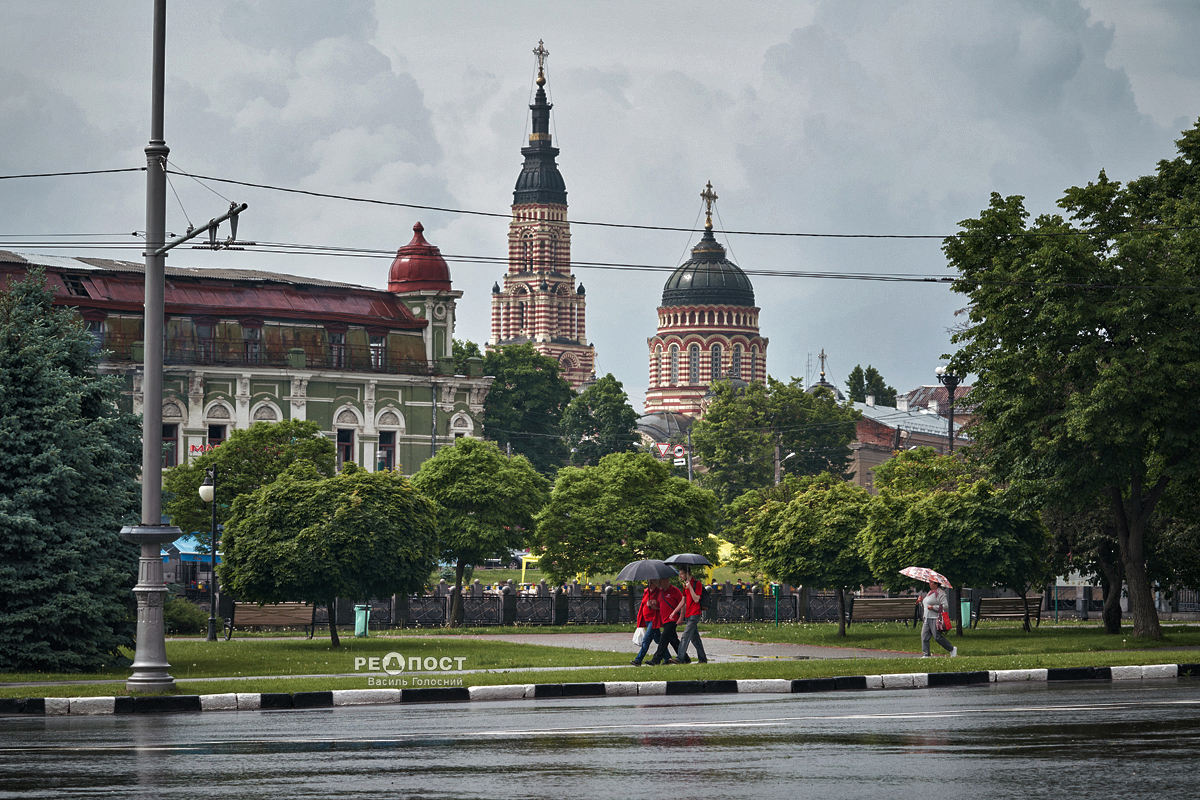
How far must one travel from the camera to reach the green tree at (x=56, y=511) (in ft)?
69.6

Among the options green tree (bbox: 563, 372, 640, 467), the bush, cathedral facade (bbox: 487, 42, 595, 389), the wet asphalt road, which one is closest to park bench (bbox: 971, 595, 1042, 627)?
the bush

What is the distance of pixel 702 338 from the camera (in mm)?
146250

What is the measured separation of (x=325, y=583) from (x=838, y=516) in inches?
498

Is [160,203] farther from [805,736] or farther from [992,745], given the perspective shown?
[992,745]

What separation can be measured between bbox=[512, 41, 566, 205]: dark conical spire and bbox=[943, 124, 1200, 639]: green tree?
130093mm

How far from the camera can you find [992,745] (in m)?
11.5

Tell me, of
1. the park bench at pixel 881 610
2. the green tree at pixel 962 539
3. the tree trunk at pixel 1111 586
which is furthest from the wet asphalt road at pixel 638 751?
the park bench at pixel 881 610

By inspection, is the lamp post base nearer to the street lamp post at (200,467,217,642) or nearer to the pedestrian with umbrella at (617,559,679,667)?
the pedestrian with umbrella at (617,559,679,667)

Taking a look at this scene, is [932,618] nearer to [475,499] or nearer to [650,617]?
[650,617]

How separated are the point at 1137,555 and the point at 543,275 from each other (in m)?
133

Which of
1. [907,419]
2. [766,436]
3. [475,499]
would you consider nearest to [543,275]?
[907,419]

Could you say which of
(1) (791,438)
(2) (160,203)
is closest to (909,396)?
(1) (791,438)

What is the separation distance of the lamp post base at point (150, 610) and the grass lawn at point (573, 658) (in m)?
0.41

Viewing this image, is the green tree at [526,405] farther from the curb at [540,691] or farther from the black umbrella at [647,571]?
the curb at [540,691]
